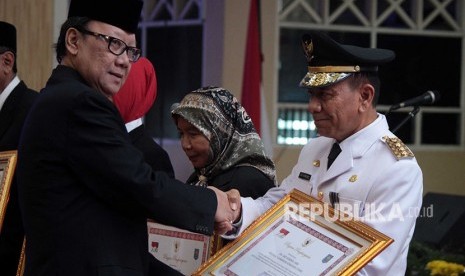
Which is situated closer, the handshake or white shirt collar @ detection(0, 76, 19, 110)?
the handshake

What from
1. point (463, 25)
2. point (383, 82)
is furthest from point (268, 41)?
point (463, 25)

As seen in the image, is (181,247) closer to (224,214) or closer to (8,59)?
(224,214)

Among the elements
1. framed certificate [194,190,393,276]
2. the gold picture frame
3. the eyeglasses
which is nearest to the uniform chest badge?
framed certificate [194,190,393,276]

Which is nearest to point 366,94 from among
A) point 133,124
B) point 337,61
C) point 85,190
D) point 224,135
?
point 337,61

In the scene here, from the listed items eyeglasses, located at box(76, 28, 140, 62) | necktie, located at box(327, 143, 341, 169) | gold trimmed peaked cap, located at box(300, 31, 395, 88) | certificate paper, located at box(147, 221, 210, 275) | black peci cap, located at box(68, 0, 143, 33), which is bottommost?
certificate paper, located at box(147, 221, 210, 275)

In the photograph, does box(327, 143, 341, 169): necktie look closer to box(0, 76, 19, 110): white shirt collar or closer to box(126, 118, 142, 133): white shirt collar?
box(126, 118, 142, 133): white shirt collar

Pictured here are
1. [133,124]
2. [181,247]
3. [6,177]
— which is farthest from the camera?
[133,124]

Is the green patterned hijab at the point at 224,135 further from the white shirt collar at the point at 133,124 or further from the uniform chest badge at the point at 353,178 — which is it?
the uniform chest badge at the point at 353,178

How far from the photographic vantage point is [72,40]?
2830mm

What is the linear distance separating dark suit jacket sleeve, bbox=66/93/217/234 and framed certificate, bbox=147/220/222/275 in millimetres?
A: 573

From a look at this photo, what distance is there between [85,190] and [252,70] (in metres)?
5.45

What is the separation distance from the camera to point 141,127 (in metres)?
3.80

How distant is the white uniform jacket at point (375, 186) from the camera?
9.32 ft

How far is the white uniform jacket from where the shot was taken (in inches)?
112
